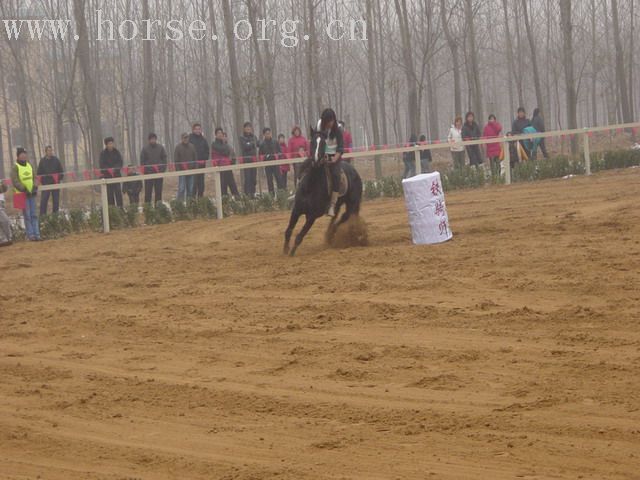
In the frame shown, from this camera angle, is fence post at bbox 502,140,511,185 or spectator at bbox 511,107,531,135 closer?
→ fence post at bbox 502,140,511,185

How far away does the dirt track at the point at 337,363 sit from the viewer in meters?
5.73

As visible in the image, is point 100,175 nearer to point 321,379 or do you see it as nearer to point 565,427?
point 321,379

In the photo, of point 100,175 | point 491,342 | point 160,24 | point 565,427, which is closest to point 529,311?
point 491,342

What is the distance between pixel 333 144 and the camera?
48.4 ft

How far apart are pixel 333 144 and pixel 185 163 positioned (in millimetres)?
10557

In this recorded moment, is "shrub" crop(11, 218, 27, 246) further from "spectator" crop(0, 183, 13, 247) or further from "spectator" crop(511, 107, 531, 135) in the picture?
"spectator" crop(511, 107, 531, 135)

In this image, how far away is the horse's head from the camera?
1448 centimetres

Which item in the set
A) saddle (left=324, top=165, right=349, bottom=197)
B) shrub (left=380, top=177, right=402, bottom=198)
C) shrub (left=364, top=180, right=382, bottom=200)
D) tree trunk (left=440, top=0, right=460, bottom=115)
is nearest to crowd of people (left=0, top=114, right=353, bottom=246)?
shrub (left=364, top=180, right=382, bottom=200)

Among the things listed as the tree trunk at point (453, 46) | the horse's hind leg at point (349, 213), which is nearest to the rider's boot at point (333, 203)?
the horse's hind leg at point (349, 213)

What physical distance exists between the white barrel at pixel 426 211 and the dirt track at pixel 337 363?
0.41m

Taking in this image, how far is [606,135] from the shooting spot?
3288 cm

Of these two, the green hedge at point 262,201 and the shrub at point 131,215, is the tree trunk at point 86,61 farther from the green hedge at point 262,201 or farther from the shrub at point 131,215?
the shrub at point 131,215

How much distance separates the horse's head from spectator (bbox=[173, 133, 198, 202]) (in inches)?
379

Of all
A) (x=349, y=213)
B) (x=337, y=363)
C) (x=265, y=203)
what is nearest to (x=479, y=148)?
(x=265, y=203)
